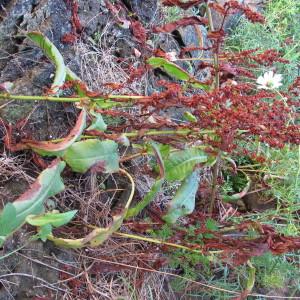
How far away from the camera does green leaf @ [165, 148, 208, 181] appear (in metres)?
1.70

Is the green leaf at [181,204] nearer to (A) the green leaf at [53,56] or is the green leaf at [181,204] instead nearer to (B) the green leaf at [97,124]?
(B) the green leaf at [97,124]

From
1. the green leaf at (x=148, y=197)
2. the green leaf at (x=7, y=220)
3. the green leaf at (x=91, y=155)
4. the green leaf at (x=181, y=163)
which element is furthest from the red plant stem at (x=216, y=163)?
the green leaf at (x=7, y=220)

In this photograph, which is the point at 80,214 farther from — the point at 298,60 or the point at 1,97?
the point at 298,60

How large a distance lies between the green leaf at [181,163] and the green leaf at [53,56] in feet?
1.38

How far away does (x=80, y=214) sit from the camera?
181 cm

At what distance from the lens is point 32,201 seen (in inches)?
55.9

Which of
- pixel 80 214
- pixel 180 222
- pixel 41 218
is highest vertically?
pixel 41 218

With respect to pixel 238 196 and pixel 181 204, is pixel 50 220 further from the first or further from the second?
pixel 238 196

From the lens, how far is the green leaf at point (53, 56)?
165cm

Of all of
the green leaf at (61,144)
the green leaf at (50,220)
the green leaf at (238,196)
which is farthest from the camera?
the green leaf at (238,196)

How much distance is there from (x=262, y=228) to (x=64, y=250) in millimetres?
664

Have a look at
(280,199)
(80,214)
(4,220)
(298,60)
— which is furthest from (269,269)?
(298,60)

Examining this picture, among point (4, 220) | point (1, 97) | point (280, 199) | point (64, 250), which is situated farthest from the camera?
point (280, 199)

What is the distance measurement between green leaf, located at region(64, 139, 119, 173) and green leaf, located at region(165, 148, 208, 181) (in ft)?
0.62
